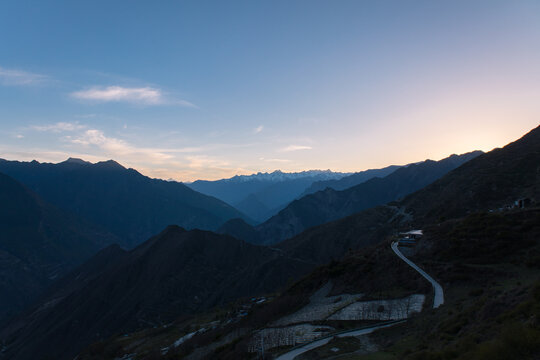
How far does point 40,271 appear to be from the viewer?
177 m

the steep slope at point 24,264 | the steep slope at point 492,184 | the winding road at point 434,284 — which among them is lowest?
the steep slope at point 24,264

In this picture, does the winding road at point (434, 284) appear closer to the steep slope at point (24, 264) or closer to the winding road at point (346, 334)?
the winding road at point (346, 334)

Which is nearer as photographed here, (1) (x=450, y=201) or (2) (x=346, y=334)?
(2) (x=346, y=334)

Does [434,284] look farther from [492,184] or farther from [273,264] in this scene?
[273,264]

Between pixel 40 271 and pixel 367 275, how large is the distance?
198879mm

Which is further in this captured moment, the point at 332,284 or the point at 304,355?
the point at 332,284

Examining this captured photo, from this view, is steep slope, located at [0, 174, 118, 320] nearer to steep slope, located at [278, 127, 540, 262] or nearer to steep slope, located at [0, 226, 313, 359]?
steep slope, located at [0, 226, 313, 359]

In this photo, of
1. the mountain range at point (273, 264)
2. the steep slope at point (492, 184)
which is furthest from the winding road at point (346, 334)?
the steep slope at point (492, 184)

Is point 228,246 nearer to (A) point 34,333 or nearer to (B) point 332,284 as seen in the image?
(A) point 34,333

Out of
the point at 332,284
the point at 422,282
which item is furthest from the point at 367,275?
Result: the point at 422,282

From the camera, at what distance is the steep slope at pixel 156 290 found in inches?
3319

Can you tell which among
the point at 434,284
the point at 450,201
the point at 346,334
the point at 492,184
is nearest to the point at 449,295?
the point at 434,284

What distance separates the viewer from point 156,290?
290 feet

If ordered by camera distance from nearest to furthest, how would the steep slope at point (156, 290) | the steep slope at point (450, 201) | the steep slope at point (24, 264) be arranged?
the steep slope at point (450, 201)
the steep slope at point (156, 290)
the steep slope at point (24, 264)
